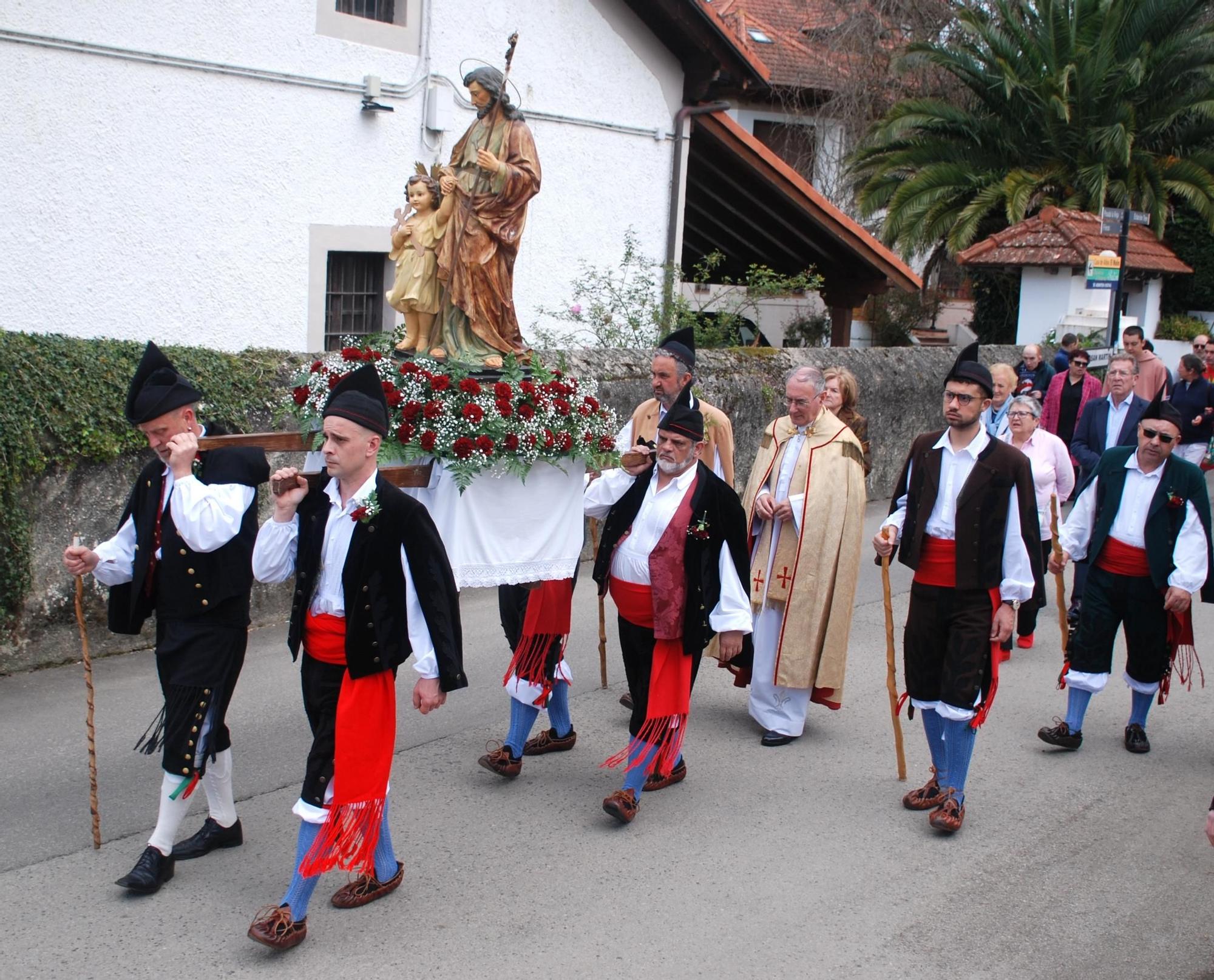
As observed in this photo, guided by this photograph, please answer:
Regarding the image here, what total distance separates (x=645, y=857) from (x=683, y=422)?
6.10ft

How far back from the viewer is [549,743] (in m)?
6.47

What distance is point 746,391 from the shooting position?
38.4 ft

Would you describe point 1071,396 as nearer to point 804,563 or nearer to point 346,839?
point 804,563

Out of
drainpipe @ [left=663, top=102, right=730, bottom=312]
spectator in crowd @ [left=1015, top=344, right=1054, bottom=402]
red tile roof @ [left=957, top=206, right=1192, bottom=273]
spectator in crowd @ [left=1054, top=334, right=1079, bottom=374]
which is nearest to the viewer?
spectator in crowd @ [left=1015, top=344, right=1054, bottom=402]

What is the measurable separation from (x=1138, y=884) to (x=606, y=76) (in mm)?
10561

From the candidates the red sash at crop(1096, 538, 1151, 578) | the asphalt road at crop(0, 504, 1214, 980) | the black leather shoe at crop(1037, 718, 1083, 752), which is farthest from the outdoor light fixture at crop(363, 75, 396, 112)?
the black leather shoe at crop(1037, 718, 1083, 752)

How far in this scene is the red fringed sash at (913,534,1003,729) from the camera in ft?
18.9

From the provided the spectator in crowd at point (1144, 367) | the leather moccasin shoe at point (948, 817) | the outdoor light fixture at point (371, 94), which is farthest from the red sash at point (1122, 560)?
the outdoor light fixture at point (371, 94)

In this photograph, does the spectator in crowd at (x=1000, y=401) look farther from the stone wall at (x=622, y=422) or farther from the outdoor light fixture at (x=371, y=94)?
the outdoor light fixture at (x=371, y=94)

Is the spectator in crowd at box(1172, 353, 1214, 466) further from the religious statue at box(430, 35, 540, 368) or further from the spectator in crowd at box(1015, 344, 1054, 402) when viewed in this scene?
the religious statue at box(430, 35, 540, 368)

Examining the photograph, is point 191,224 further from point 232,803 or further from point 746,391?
point 232,803

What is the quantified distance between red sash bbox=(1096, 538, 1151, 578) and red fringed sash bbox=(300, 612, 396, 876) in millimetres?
4073

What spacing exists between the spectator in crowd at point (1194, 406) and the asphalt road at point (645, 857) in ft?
15.1

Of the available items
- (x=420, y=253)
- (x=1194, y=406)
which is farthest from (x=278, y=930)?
(x=1194, y=406)
